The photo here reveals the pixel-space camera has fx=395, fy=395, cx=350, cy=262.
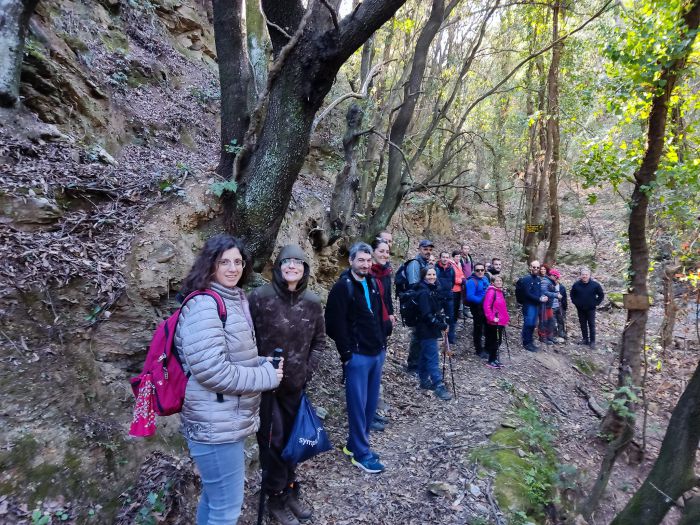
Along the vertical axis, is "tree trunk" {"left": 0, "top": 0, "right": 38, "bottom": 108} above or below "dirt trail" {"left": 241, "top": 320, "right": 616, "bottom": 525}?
above

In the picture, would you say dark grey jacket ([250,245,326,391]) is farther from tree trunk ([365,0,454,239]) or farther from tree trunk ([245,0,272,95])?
tree trunk ([365,0,454,239])

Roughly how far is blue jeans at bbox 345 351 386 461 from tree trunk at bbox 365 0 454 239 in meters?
3.15

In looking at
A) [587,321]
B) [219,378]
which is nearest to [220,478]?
[219,378]

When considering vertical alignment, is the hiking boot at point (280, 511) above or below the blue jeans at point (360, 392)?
below

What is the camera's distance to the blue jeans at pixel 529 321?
904 cm

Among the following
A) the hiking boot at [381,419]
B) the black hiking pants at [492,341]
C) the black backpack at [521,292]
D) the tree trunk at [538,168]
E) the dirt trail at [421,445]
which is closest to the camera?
the dirt trail at [421,445]

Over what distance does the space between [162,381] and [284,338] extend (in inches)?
40.2

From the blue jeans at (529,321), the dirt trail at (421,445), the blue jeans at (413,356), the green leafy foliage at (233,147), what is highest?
the green leafy foliage at (233,147)

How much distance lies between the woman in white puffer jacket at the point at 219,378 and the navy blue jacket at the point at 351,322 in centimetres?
146

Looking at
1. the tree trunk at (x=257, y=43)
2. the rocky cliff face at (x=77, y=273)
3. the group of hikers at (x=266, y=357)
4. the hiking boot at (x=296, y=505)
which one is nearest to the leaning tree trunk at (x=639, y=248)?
the group of hikers at (x=266, y=357)

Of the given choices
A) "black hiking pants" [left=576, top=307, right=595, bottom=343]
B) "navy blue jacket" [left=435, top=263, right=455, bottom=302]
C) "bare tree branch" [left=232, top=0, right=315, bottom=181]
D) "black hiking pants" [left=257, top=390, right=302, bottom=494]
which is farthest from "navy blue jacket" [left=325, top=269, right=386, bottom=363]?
"black hiking pants" [left=576, top=307, right=595, bottom=343]

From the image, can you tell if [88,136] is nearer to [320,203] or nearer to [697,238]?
[320,203]

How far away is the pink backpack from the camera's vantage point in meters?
2.38

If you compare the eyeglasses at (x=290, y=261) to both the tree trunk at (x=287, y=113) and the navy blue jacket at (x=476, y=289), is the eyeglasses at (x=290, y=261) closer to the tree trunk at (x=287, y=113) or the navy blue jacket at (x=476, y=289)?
the tree trunk at (x=287, y=113)
